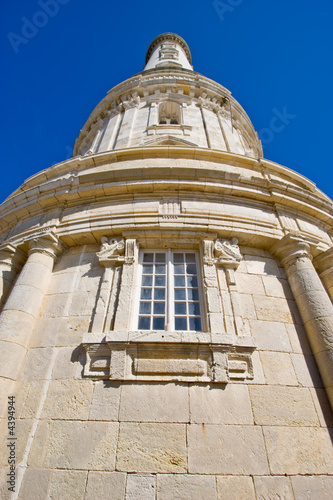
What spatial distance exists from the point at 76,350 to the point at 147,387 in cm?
157

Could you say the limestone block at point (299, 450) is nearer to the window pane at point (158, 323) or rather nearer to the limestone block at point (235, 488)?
the limestone block at point (235, 488)

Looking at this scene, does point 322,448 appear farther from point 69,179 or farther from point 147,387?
point 69,179

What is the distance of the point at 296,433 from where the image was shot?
14.5 feet

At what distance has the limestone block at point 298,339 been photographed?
5.49 metres

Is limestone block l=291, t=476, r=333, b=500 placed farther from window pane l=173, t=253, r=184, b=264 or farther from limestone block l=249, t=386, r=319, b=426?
window pane l=173, t=253, r=184, b=264

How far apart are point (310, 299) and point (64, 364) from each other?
5.14m

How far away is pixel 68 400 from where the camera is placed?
15.2 ft

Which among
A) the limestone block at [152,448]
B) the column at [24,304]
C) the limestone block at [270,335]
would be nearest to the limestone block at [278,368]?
the limestone block at [270,335]

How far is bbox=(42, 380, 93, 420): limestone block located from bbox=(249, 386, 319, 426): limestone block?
278 cm

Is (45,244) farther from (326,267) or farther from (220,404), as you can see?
(326,267)

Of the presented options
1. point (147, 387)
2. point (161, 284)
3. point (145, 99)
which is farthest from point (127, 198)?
point (145, 99)

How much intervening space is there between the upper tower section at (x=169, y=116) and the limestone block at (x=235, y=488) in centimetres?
1066

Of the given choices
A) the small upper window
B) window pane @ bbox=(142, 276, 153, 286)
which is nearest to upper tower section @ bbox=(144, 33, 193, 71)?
the small upper window

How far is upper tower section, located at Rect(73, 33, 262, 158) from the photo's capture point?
471 inches
